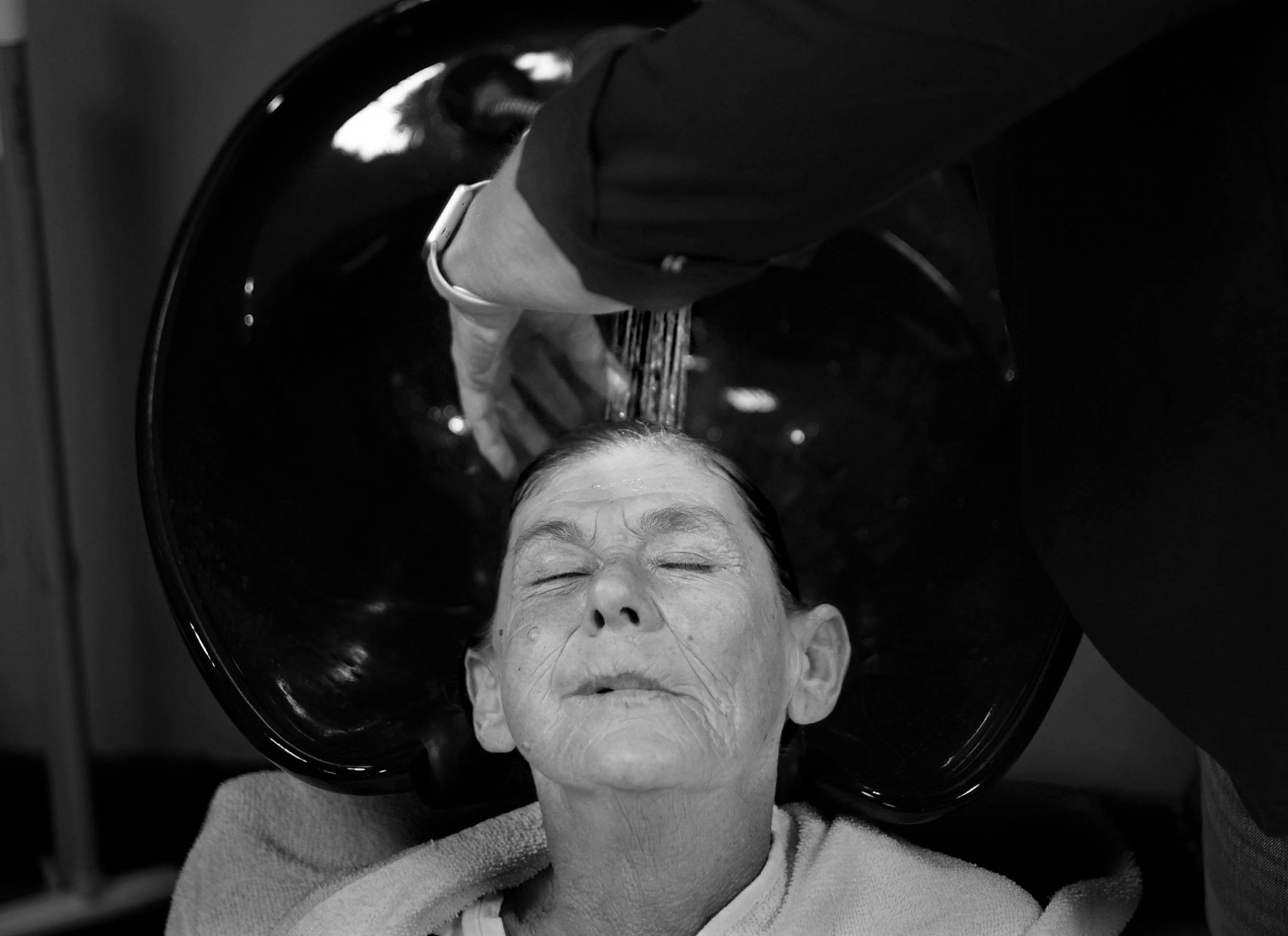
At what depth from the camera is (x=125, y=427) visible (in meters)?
1.82

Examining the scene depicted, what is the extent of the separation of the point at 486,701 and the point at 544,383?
0.27m

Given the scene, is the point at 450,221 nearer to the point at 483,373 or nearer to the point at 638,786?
the point at 483,373

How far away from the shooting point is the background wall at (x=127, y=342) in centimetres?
166

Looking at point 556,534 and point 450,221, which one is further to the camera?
point 556,534

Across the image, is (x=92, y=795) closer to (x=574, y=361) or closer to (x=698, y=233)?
(x=574, y=361)

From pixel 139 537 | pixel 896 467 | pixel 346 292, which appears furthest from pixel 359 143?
pixel 139 537

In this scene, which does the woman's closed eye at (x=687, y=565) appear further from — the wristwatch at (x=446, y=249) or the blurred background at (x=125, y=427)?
the blurred background at (x=125, y=427)

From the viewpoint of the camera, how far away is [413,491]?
1.24 metres

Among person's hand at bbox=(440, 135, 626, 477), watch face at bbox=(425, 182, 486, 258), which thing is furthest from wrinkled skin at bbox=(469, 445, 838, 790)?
watch face at bbox=(425, 182, 486, 258)

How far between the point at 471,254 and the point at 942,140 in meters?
0.29

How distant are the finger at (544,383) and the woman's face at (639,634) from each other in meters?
0.11

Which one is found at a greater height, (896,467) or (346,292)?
(346,292)

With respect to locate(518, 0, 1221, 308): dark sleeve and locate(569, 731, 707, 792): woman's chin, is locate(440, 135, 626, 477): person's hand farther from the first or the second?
locate(569, 731, 707, 792): woman's chin

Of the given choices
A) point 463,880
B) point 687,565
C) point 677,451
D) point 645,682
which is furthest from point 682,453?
point 463,880
